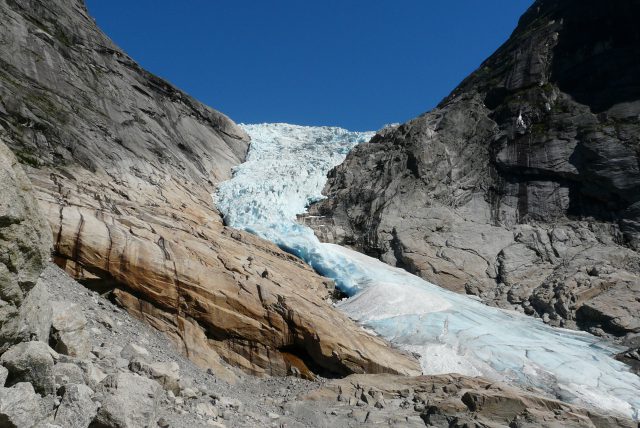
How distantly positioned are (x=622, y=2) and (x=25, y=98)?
39812mm

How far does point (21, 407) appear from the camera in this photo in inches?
261

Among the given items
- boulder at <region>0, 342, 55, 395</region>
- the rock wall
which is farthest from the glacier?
the rock wall

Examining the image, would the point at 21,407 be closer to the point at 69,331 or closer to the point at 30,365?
the point at 30,365

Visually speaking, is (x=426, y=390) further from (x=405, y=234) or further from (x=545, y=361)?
(x=405, y=234)

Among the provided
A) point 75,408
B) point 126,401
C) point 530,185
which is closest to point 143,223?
point 126,401

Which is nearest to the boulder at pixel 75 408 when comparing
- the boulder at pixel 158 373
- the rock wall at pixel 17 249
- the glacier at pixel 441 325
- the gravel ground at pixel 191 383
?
the rock wall at pixel 17 249

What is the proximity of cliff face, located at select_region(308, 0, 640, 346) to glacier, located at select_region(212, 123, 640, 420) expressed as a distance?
2.10 metres

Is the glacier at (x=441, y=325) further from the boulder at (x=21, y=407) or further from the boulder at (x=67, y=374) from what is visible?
the boulder at (x=21, y=407)

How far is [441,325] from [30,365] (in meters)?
16.7

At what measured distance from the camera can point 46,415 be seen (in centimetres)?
711

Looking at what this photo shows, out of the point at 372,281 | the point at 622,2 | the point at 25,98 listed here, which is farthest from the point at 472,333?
the point at 622,2

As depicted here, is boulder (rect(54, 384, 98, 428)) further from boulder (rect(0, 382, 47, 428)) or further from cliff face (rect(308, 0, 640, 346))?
cliff face (rect(308, 0, 640, 346))

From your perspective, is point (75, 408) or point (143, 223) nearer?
point (75, 408)

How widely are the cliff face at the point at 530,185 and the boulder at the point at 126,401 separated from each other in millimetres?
20631
